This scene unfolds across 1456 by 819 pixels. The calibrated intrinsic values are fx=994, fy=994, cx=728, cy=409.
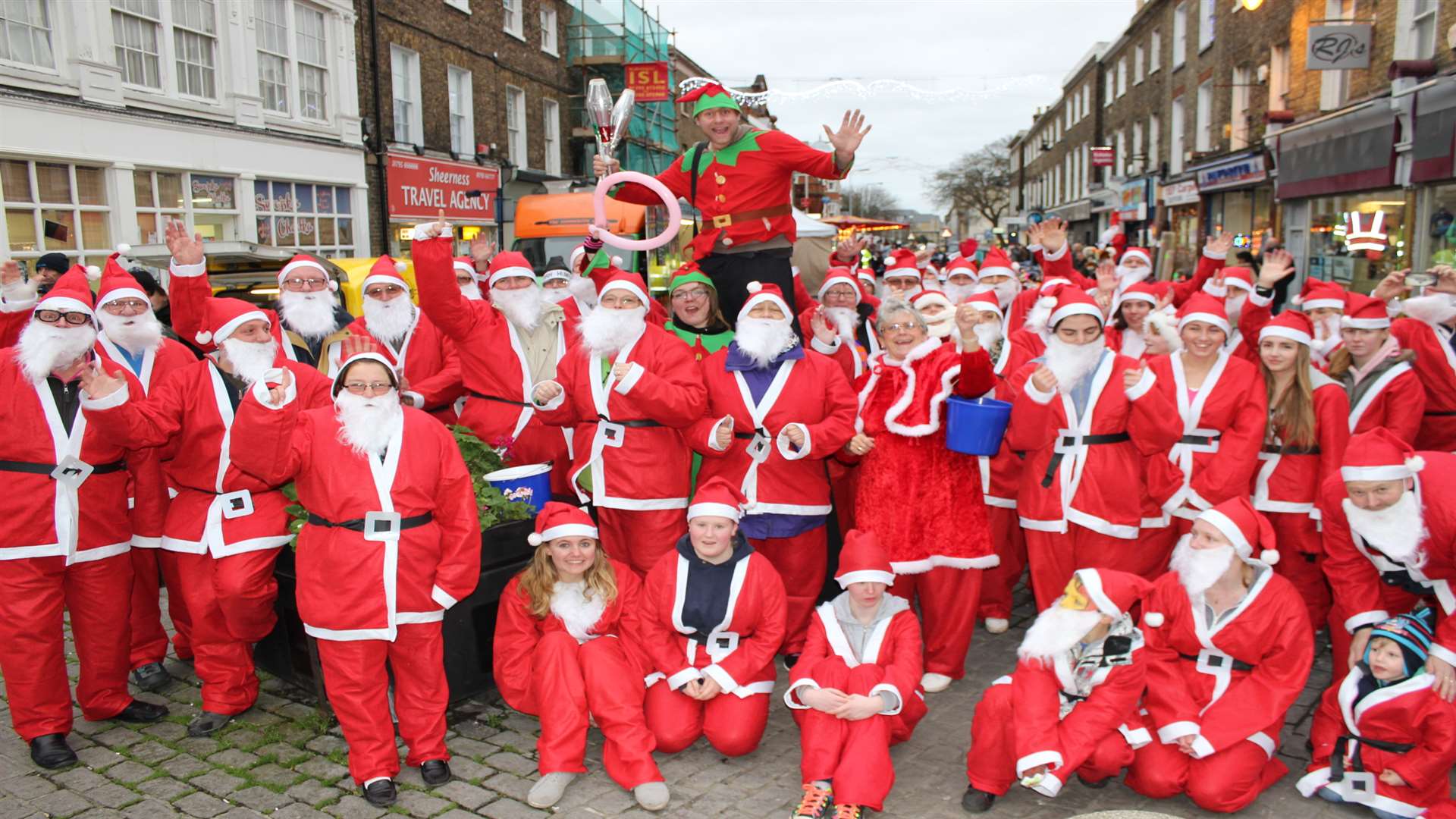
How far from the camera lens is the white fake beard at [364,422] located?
150 inches

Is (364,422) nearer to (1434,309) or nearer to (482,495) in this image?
(482,495)

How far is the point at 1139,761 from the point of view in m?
3.72

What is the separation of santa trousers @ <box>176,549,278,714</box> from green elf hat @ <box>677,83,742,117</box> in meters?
3.18

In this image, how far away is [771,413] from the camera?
4.81 m

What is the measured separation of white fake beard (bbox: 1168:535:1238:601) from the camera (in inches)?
143

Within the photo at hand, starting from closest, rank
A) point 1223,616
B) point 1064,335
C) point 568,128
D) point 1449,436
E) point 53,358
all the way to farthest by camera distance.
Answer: point 1223,616 < point 53,358 < point 1064,335 < point 1449,436 < point 568,128

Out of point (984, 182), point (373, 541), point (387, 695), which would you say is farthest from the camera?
point (984, 182)

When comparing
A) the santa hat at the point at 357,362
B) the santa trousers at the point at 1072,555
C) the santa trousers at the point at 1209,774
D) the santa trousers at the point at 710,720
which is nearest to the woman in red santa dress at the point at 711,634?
the santa trousers at the point at 710,720

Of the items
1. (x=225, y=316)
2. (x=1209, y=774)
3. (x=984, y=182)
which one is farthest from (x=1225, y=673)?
(x=984, y=182)

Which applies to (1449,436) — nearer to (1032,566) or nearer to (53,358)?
(1032,566)

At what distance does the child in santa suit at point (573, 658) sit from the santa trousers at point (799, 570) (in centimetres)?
80

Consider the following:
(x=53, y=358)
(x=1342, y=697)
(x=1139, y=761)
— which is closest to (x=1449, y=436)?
(x=1342, y=697)

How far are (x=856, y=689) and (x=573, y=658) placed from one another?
1177 mm

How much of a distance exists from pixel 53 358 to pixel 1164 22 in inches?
1093
